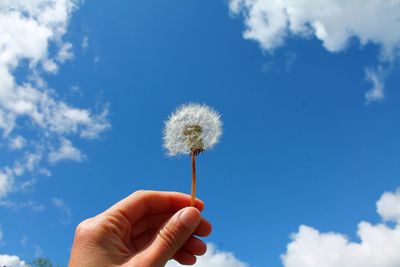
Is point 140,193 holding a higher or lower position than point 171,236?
higher

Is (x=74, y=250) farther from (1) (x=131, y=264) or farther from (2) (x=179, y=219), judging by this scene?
(2) (x=179, y=219)

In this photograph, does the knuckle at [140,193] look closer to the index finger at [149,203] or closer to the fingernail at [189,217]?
the index finger at [149,203]

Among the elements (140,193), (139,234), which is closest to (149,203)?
(140,193)

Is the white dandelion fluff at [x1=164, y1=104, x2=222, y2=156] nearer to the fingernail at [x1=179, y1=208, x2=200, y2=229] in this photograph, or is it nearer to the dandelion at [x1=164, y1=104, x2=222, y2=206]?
the dandelion at [x1=164, y1=104, x2=222, y2=206]

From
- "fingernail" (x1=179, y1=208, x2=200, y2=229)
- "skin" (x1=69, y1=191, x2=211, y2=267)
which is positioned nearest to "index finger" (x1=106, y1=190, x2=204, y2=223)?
"skin" (x1=69, y1=191, x2=211, y2=267)

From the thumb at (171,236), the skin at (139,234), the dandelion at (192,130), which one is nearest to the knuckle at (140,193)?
the skin at (139,234)

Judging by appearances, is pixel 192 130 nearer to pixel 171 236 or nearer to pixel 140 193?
pixel 140 193

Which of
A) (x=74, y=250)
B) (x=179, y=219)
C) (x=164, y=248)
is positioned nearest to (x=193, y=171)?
(x=179, y=219)
